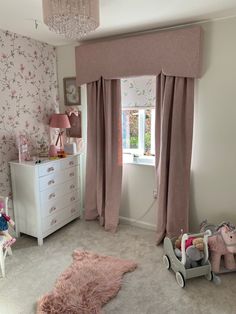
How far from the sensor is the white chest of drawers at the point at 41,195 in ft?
8.64

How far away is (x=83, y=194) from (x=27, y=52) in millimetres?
1922

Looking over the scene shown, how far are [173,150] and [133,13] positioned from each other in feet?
4.39

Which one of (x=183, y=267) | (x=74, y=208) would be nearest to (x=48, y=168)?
(x=74, y=208)

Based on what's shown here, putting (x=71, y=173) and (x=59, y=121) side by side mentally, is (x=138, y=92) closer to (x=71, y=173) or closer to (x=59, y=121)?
(x=59, y=121)

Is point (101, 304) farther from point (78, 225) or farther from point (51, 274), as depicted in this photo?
point (78, 225)

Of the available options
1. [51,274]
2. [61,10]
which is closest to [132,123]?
[61,10]

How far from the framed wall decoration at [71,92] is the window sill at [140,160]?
97cm

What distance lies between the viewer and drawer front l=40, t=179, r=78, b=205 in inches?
107

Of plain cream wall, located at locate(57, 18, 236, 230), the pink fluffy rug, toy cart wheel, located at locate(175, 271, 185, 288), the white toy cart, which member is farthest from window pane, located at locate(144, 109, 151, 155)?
toy cart wheel, located at locate(175, 271, 185, 288)

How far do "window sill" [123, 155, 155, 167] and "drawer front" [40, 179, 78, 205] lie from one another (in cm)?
73

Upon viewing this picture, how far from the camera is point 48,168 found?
2721mm

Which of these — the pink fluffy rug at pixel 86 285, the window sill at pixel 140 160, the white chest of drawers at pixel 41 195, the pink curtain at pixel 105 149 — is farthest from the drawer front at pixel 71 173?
the pink fluffy rug at pixel 86 285

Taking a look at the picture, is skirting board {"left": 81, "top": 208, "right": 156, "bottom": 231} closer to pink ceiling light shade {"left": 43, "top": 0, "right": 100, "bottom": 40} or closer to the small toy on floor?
the small toy on floor

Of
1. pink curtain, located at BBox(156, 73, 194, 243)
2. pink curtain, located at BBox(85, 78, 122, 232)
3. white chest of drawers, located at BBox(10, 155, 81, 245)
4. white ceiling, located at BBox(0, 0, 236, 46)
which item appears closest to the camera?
white ceiling, located at BBox(0, 0, 236, 46)
